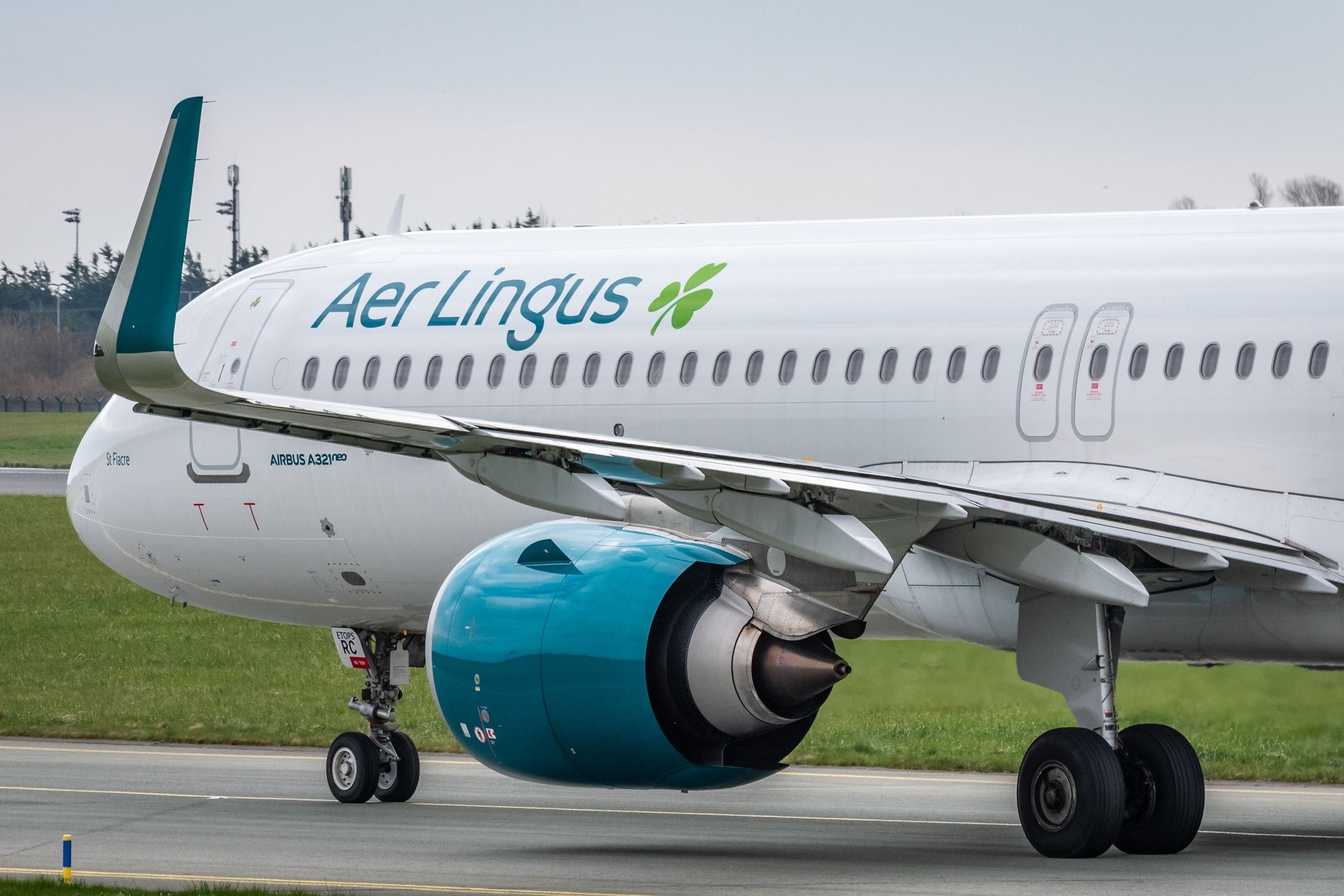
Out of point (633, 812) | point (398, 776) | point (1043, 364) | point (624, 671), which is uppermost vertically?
point (1043, 364)

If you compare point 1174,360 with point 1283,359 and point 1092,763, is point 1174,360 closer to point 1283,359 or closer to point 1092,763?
point 1283,359

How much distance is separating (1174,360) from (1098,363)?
19.5 inches

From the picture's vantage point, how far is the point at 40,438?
8206cm

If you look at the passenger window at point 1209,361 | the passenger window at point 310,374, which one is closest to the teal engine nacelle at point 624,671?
the passenger window at point 1209,361

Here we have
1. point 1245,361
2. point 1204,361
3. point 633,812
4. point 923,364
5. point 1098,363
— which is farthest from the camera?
point 633,812

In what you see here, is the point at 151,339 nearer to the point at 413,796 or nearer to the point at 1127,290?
the point at 1127,290

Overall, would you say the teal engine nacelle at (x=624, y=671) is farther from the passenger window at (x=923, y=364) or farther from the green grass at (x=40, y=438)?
the green grass at (x=40, y=438)

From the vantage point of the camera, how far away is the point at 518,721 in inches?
527

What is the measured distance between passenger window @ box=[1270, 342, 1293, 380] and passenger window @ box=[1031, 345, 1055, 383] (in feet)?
4.84

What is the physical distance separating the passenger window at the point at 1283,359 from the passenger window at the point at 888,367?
268 cm

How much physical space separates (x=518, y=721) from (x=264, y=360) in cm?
628

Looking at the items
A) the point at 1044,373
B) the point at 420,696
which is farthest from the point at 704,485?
the point at 420,696

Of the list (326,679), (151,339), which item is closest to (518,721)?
(151,339)

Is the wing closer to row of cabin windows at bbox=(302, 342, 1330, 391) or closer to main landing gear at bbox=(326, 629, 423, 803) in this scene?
row of cabin windows at bbox=(302, 342, 1330, 391)
